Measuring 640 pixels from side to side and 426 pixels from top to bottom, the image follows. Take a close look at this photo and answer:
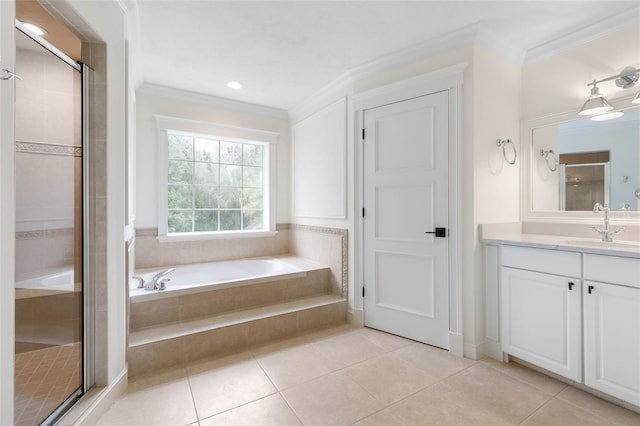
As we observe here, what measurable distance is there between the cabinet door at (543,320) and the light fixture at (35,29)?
3.07 m

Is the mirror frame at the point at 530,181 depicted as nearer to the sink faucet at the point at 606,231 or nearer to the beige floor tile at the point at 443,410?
the sink faucet at the point at 606,231

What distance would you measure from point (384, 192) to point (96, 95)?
2169mm

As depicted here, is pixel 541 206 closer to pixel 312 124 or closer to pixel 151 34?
pixel 312 124

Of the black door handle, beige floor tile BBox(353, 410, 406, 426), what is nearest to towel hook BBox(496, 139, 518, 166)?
the black door handle

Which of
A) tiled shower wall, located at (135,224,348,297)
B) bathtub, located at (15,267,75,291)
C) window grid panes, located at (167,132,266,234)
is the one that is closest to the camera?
bathtub, located at (15,267,75,291)

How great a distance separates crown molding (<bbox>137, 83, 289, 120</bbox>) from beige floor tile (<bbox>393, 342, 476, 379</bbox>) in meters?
3.18

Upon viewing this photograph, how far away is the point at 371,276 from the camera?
2701mm

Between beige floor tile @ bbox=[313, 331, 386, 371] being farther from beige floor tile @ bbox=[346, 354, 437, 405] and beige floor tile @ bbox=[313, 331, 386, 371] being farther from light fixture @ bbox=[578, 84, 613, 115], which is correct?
light fixture @ bbox=[578, 84, 613, 115]

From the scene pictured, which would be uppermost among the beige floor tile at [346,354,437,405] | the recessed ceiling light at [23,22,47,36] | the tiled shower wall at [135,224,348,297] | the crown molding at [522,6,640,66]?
the crown molding at [522,6,640,66]

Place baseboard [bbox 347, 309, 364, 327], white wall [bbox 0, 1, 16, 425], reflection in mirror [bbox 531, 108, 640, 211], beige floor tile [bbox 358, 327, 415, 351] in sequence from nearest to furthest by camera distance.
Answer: white wall [bbox 0, 1, 16, 425] < reflection in mirror [bbox 531, 108, 640, 211] < beige floor tile [bbox 358, 327, 415, 351] < baseboard [bbox 347, 309, 364, 327]

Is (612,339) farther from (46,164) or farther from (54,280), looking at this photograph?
(46,164)

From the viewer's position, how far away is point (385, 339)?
247 cm

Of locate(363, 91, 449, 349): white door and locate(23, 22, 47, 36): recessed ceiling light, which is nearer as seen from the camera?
locate(23, 22, 47, 36): recessed ceiling light

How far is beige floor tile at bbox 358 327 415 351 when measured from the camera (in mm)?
2342
